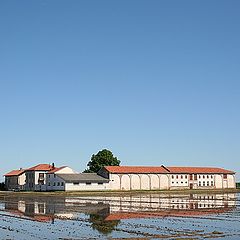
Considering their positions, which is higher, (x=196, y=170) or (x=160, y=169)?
(x=160, y=169)

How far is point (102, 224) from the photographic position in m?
36.5

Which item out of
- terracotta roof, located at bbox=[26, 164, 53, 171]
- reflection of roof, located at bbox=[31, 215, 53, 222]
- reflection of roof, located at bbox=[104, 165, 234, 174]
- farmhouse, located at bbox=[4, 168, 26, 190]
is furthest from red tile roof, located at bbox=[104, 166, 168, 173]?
reflection of roof, located at bbox=[31, 215, 53, 222]

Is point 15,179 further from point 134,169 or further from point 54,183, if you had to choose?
point 134,169

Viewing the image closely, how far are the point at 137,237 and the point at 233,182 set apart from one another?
10381cm

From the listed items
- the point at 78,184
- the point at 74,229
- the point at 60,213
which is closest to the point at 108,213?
the point at 60,213

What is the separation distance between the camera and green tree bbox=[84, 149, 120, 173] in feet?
430

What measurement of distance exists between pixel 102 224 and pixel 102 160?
95.3 m

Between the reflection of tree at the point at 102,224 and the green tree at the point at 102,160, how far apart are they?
88.6 m

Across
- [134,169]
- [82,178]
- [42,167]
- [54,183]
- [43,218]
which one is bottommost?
[43,218]

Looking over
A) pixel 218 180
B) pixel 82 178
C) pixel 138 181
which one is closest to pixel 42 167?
pixel 82 178

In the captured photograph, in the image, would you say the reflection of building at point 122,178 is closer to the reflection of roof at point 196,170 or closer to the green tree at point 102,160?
Answer: the reflection of roof at point 196,170

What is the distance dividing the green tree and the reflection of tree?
8857 centimetres

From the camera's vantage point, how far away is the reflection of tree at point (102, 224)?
107ft

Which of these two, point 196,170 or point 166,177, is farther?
point 196,170
